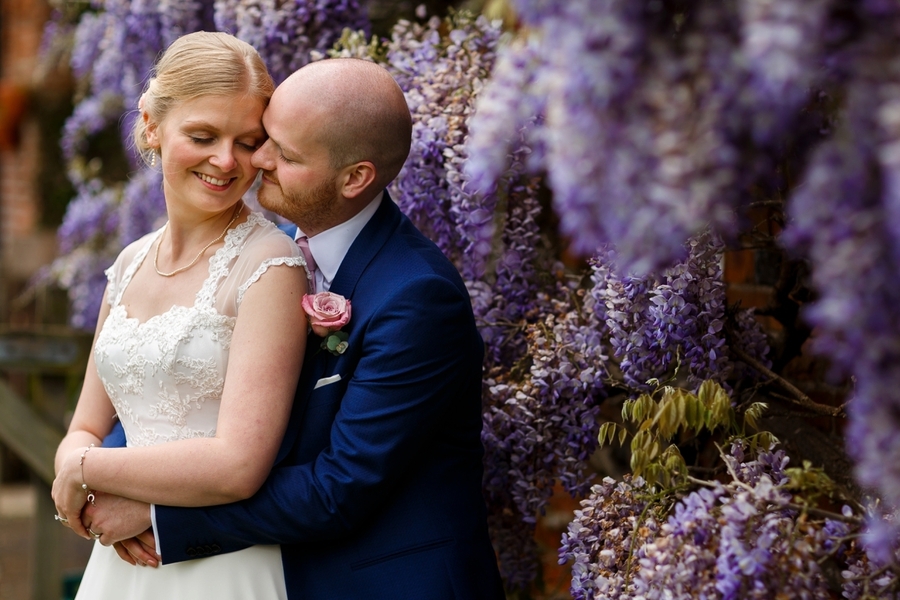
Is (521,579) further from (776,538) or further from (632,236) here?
(632,236)

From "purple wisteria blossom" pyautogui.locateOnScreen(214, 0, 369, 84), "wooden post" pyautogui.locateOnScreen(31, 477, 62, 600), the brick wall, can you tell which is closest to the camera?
"purple wisteria blossom" pyautogui.locateOnScreen(214, 0, 369, 84)

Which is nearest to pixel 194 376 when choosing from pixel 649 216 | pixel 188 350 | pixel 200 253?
pixel 188 350

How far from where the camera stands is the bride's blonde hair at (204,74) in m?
2.15

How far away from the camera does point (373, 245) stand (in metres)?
2.22

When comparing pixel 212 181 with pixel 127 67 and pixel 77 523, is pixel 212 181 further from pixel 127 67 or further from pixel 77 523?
pixel 127 67

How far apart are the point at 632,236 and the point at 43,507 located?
12.5 feet

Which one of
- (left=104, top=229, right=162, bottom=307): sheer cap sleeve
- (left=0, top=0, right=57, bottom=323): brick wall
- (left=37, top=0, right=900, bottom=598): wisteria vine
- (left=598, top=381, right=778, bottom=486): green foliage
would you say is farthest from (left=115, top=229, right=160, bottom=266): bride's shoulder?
(left=0, top=0, right=57, bottom=323): brick wall

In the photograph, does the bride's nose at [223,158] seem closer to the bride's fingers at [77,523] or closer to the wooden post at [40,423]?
the bride's fingers at [77,523]

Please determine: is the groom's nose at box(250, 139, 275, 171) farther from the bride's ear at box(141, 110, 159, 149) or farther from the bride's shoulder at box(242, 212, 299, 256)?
the bride's ear at box(141, 110, 159, 149)

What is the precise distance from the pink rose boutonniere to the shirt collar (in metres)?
0.15

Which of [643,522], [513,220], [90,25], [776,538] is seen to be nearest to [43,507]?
[90,25]

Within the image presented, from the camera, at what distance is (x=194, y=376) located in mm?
2146

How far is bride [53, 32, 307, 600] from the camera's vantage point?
2.05m

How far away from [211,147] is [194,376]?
549 mm
